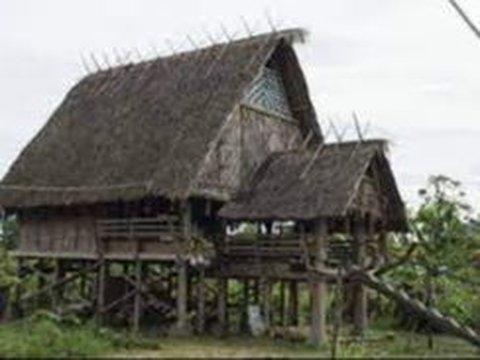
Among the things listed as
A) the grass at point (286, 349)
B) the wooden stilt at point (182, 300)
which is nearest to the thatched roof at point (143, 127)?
the wooden stilt at point (182, 300)

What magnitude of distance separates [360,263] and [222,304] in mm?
3452

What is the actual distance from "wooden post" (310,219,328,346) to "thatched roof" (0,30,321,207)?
10.5 ft

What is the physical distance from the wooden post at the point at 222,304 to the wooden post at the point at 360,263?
123 inches

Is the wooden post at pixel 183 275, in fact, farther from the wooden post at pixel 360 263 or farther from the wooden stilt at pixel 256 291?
the wooden post at pixel 360 263

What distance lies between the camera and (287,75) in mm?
27328

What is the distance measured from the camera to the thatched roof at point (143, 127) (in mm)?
24812

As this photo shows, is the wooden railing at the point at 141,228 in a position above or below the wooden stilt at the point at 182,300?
Result: above

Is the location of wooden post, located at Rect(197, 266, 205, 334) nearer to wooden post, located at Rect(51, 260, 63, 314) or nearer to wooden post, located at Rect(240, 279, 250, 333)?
wooden post, located at Rect(240, 279, 250, 333)

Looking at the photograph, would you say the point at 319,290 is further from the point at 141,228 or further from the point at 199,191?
the point at 141,228

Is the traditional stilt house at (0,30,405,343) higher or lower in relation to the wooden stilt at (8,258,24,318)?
higher

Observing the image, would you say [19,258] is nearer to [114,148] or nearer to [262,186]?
[114,148]

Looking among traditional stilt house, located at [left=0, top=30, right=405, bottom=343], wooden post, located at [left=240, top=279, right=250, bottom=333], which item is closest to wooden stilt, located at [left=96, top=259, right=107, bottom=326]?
traditional stilt house, located at [left=0, top=30, right=405, bottom=343]

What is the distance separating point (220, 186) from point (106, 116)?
5.66 metres

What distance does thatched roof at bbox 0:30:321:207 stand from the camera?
81.4 feet
